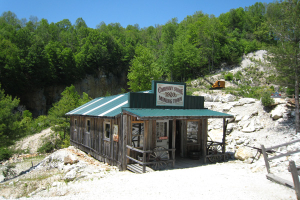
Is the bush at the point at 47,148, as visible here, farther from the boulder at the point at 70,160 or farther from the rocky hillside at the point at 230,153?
the boulder at the point at 70,160

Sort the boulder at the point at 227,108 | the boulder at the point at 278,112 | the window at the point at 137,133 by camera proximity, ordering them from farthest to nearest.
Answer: the boulder at the point at 227,108, the boulder at the point at 278,112, the window at the point at 137,133

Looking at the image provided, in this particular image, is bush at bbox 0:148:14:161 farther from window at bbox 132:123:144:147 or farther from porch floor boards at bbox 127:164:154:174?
porch floor boards at bbox 127:164:154:174

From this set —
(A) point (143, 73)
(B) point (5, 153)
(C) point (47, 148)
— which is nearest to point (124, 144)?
(B) point (5, 153)

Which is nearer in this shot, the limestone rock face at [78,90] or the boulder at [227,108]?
the boulder at [227,108]

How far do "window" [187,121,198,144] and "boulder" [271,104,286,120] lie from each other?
22.2ft

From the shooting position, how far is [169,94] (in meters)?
11.9

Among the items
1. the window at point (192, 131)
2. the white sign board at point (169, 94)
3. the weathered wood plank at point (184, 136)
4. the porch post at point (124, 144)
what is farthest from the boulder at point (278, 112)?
the porch post at point (124, 144)

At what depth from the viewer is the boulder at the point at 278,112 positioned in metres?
15.8

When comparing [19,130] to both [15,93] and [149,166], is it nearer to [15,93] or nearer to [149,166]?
[149,166]

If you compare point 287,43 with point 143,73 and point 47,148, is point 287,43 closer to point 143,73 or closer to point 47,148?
point 143,73

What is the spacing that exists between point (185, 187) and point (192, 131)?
6.27 metres

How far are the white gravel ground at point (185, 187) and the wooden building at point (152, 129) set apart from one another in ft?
4.77

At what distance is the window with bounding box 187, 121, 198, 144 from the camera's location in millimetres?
13249

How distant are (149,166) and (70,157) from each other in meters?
5.79
